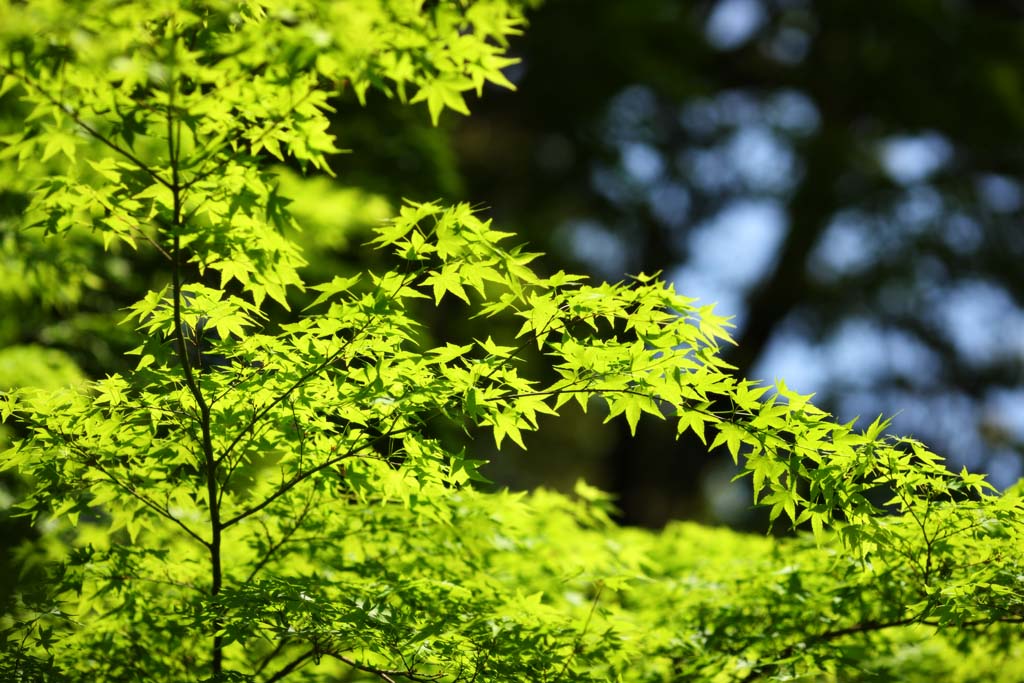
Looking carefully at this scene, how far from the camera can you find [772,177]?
11.9m

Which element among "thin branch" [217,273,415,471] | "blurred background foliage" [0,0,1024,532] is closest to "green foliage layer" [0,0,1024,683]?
"thin branch" [217,273,415,471]

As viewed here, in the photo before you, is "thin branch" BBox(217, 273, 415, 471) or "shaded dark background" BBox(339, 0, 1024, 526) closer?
"thin branch" BBox(217, 273, 415, 471)

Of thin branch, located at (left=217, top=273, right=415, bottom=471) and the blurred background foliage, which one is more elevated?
the blurred background foliage

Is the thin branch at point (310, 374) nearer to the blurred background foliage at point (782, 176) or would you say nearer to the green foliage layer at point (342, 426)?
the green foliage layer at point (342, 426)

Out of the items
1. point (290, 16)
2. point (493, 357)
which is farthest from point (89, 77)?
point (493, 357)

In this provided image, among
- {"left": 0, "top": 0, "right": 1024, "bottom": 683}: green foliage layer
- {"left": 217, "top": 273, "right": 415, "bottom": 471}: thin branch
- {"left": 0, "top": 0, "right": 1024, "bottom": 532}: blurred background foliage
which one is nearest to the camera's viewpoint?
{"left": 0, "top": 0, "right": 1024, "bottom": 683}: green foliage layer

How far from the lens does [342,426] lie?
2.74m

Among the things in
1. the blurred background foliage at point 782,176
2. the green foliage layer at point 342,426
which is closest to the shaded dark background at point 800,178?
the blurred background foliage at point 782,176

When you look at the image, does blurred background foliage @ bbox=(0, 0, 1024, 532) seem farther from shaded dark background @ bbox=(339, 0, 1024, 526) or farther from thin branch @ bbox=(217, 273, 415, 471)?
thin branch @ bbox=(217, 273, 415, 471)

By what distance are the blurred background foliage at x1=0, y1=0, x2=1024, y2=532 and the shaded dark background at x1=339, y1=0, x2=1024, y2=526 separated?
0.09ft

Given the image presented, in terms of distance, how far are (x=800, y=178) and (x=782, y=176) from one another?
492 mm

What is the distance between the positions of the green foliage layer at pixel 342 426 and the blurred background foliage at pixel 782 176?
6.24m

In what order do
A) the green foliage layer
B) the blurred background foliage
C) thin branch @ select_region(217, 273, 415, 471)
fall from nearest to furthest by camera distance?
the green foliage layer → thin branch @ select_region(217, 273, 415, 471) → the blurred background foliage

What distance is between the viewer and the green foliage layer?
81.1 inches
